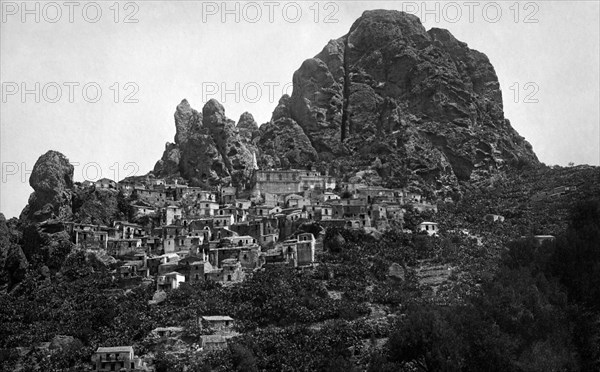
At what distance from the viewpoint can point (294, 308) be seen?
7456cm

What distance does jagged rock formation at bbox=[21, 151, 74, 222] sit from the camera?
320ft

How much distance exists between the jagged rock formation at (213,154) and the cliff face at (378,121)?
15cm

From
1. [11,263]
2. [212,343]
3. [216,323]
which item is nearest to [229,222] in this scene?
[11,263]

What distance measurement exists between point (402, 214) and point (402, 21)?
60156 mm

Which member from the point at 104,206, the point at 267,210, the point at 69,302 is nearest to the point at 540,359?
the point at 69,302

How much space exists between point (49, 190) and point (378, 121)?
2244 inches

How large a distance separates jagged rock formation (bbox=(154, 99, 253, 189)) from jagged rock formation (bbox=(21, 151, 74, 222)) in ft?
66.1

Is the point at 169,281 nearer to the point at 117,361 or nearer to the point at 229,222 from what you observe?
the point at 117,361

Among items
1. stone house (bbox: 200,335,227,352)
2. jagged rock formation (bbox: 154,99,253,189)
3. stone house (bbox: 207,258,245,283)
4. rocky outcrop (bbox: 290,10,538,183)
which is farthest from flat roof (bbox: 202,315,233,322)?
rocky outcrop (bbox: 290,10,538,183)

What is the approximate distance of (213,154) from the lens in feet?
388

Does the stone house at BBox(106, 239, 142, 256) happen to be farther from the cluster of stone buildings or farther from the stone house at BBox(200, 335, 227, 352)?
the stone house at BBox(200, 335, 227, 352)

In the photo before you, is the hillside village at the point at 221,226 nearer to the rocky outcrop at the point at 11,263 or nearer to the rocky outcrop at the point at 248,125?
the rocky outcrop at the point at 11,263

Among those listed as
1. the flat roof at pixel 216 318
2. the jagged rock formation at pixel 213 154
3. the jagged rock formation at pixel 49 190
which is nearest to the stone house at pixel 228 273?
the flat roof at pixel 216 318

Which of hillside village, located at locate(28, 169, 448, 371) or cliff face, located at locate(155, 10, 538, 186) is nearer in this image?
hillside village, located at locate(28, 169, 448, 371)
